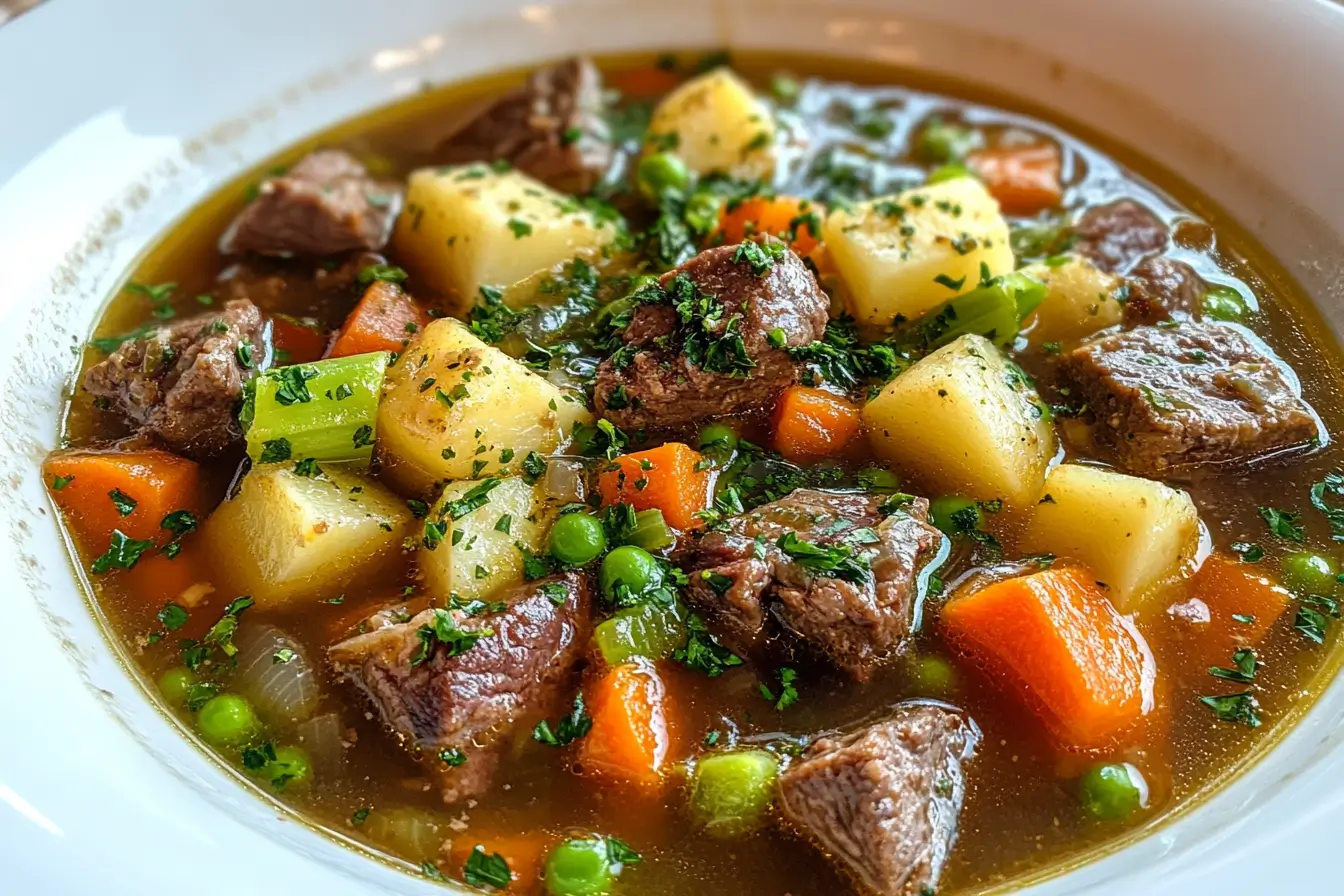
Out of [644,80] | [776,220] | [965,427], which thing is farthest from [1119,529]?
[644,80]

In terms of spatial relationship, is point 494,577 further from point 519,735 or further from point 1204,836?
point 1204,836

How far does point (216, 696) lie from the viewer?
3.01 metres

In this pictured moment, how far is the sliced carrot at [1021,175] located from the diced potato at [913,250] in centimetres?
56

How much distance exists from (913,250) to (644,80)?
78.9 inches

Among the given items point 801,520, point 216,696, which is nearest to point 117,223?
point 216,696

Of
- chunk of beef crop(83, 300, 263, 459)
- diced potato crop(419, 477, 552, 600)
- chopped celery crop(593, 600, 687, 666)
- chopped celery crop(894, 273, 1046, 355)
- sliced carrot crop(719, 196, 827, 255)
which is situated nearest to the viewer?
chopped celery crop(593, 600, 687, 666)

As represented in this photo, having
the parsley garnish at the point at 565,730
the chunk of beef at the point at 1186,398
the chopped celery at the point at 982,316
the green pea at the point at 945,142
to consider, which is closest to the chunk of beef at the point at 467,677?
the parsley garnish at the point at 565,730

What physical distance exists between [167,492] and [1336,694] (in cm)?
341

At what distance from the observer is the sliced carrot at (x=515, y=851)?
106 inches

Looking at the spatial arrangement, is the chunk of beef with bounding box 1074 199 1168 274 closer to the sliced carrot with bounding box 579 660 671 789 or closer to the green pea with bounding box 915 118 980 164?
the green pea with bounding box 915 118 980 164

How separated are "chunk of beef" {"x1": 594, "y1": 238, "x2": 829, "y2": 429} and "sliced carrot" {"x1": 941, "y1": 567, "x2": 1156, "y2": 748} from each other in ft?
3.11

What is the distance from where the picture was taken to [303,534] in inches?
123

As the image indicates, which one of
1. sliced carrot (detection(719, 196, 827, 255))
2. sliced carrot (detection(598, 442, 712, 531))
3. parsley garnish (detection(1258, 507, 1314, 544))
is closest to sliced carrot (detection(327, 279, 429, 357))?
sliced carrot (detection(598, 442, 712, 531))

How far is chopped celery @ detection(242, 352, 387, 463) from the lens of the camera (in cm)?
327
